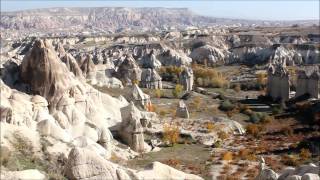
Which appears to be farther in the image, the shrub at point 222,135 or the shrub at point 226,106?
the shrub at point 226,106

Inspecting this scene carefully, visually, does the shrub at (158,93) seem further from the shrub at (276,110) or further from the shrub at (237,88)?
the shrub at (276,110)

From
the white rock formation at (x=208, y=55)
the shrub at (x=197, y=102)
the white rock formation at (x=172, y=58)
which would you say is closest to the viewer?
the shrub at (x=197, y=102)

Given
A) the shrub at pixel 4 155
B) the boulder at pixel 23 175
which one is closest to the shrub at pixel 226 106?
the shrub at pixel 4 155

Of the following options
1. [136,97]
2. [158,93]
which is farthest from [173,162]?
[158,93]

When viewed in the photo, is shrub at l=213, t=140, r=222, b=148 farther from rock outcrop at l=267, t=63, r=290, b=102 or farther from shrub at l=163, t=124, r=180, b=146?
rock outcrop at l=267, t=63, r=290, b=102

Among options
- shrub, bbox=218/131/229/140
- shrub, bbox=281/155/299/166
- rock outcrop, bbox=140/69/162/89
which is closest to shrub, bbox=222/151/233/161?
shrub, bbox=281/155/299/166

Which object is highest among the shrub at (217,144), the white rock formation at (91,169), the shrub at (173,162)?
the white rock formation at (91,169)

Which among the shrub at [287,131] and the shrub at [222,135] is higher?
the shrub at [222,135]

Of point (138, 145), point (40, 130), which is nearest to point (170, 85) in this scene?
point (138, 145)

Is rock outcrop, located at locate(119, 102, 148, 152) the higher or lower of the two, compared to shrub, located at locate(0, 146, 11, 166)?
lower

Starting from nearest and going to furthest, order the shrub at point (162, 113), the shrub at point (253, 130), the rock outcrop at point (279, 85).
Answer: the shrub at point (253, 130) < the shrub at point (162, 113) < the rock outcrop at point (279, 85)

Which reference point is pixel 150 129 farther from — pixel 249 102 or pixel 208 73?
pixel 208 73
